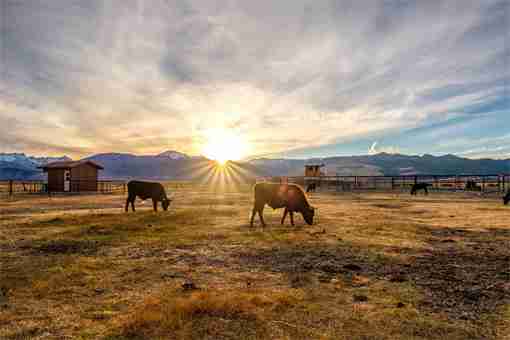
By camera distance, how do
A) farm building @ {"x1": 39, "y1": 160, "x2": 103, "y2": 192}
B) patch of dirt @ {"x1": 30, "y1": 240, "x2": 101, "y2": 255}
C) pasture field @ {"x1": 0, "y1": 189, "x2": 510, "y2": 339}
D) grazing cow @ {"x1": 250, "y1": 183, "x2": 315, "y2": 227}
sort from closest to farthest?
1. pasture field @ {"x1": 0, "y1": 189, "x2": 510, "y2": 339}
2. patch of dirt @ {"x1": 30, "y1": 240, "x2": 101, "y2": 255}
3. grazing cow @ {"x1": 250, "y1": 183, "x2": 315, "y2": 227}
4. farm building @ {"x1": 39, "y1": 160, "x2": 103, "y2": 192}

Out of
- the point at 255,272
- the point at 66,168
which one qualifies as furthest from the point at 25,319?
the point at 66,168

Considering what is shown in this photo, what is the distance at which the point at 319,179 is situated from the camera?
61688mm

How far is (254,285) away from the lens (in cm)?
617

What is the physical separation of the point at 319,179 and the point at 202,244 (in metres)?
54.0

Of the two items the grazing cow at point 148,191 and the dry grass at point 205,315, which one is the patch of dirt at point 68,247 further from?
the grazing cow at point 148,191

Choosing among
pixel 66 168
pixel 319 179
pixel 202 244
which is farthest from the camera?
pixel 319 179

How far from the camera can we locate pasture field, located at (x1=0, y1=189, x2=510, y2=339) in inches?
171

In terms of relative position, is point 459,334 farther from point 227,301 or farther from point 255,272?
point 255,272

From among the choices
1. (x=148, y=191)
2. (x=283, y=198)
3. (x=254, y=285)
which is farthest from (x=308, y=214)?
(x=148, y=191)

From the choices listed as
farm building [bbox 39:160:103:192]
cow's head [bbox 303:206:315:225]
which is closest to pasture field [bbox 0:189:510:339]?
cow's head [bbox 303:206:315:225]

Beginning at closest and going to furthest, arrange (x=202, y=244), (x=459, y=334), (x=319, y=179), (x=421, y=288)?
1. (x=459, y=334)
2. (x=421, y=288)
3. (x=202, y=244)
4. (x=319, y=179)

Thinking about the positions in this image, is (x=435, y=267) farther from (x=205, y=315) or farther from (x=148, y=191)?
(x=148, y=191)

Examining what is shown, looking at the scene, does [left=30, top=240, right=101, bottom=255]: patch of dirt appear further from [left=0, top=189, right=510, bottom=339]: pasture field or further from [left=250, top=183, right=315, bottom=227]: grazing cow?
[left=250, top=183, right=315, bottom=227]: grazing cow

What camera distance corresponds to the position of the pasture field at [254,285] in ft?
14.3
